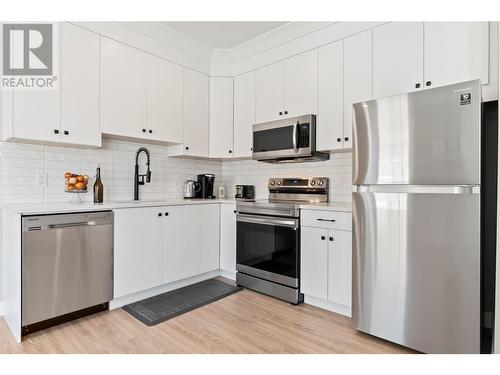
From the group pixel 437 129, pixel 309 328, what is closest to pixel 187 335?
pixel 309 328

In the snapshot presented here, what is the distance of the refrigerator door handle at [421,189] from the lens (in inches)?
63.4

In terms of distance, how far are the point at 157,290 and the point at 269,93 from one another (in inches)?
90.8

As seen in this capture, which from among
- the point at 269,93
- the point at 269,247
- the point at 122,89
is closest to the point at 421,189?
the point at 269,247

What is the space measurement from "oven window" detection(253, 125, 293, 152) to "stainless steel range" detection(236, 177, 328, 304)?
1.39ft

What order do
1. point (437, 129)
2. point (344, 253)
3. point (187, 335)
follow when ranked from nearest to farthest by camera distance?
point (437, 129) → point (187, 335) → point (344, 253)

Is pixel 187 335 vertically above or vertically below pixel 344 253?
below

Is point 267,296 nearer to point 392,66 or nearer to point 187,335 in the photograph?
point 187,335

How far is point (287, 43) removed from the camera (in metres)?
3.07

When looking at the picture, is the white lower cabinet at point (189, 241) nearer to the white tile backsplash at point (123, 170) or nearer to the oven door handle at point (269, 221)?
the oven door handle at point (269, 221)

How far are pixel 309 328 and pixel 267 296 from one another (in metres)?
0.69

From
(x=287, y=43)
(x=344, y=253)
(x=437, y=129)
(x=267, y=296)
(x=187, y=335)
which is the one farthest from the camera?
(x=287, y=43)

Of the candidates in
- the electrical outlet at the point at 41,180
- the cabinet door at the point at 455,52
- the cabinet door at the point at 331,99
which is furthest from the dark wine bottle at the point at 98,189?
the cabinet door at the point at 455,52

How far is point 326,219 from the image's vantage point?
7.93 ft

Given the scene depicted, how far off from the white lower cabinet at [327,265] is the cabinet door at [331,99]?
0.84 meters
